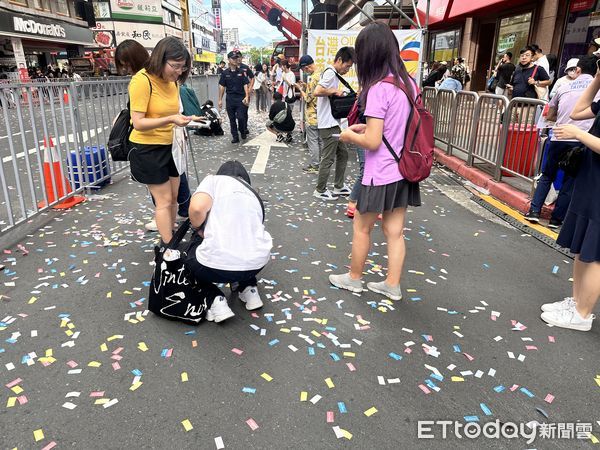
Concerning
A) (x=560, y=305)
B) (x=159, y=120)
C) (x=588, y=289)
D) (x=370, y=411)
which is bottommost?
(x=370, y=411)

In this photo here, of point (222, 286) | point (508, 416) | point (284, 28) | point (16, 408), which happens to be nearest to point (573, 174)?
point (508, 416)

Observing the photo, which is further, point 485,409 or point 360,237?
point 360,237

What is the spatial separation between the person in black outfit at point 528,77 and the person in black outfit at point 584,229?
5450 mm

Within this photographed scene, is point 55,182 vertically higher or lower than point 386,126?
lower

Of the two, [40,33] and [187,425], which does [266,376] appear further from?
[40,33]

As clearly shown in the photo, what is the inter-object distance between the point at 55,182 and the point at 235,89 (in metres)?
5.92

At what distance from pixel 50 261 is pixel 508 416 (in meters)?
3.72

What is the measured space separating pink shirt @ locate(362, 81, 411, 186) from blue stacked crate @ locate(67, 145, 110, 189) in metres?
4.17

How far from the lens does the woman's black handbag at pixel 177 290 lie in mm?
2869

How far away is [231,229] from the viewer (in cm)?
271

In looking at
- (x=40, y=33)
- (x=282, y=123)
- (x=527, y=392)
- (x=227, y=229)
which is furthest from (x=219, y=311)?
(x=40, y=33)

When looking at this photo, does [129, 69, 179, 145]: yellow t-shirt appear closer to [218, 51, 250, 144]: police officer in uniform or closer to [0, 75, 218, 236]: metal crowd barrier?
[0, 75, 218, 236]: metal crowd barrier

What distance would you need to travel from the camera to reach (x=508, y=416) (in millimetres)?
2230

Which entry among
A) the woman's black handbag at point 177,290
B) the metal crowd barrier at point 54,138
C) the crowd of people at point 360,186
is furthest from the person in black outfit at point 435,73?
the woman's black handbag at point 177,290
